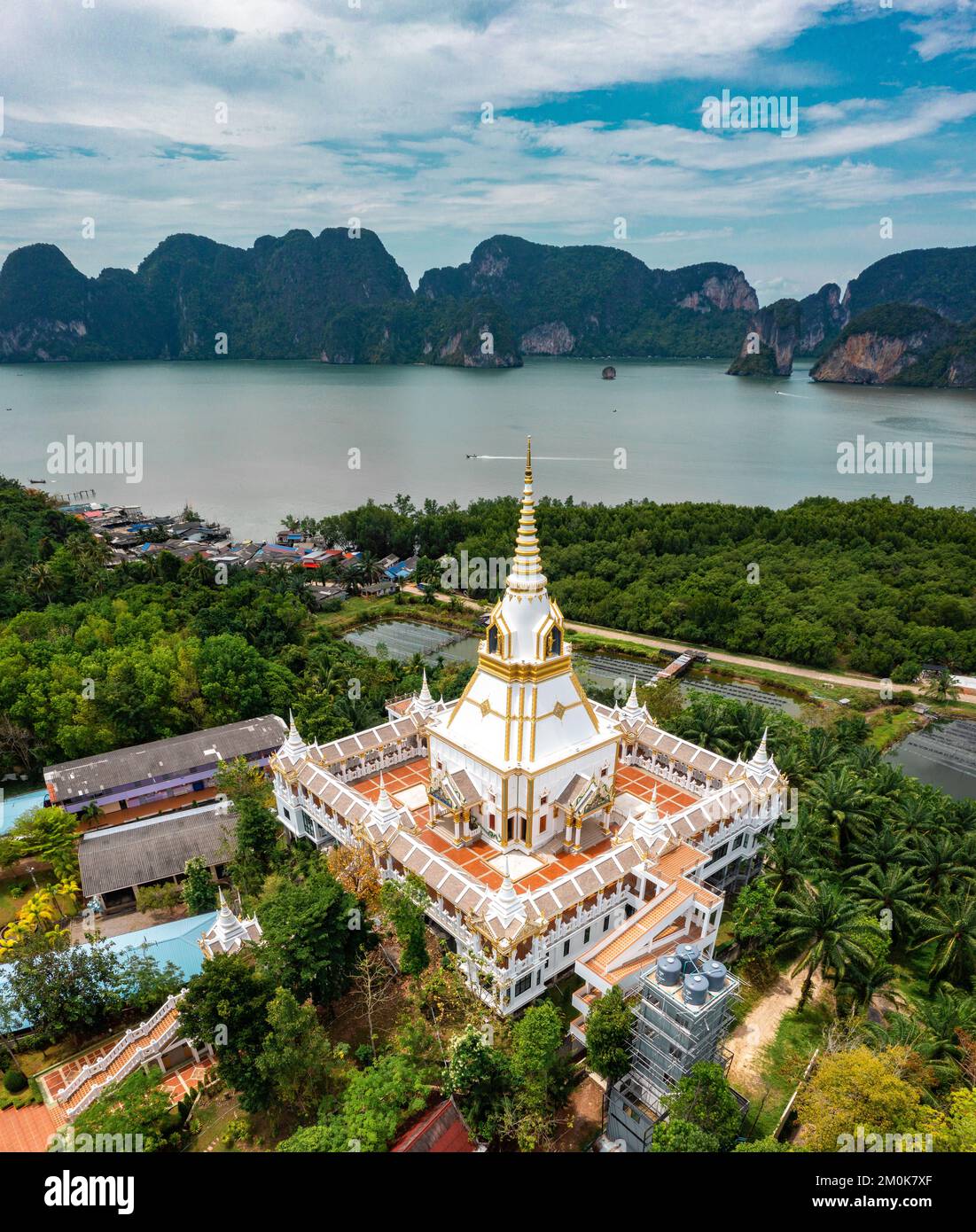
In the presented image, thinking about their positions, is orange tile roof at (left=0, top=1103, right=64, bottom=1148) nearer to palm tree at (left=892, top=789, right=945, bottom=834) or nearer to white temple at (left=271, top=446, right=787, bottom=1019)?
white temple at (left=271, top=446, right=787, bottom=1019)

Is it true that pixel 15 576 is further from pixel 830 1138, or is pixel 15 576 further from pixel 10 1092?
pixel 830 1138

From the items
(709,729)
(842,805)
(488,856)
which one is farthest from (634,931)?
(709,729)

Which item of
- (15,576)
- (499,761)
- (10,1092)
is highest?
(15,576)

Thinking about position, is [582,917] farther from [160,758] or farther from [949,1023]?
[160,758]

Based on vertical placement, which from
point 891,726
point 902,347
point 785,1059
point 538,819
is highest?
point 902,347

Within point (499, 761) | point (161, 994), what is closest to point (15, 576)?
point (161, 994)

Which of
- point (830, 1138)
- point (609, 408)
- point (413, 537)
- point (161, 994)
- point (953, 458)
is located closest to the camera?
point (830, 1138)

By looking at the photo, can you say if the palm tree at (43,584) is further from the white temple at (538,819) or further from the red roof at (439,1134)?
the red roof at (439,1134)
